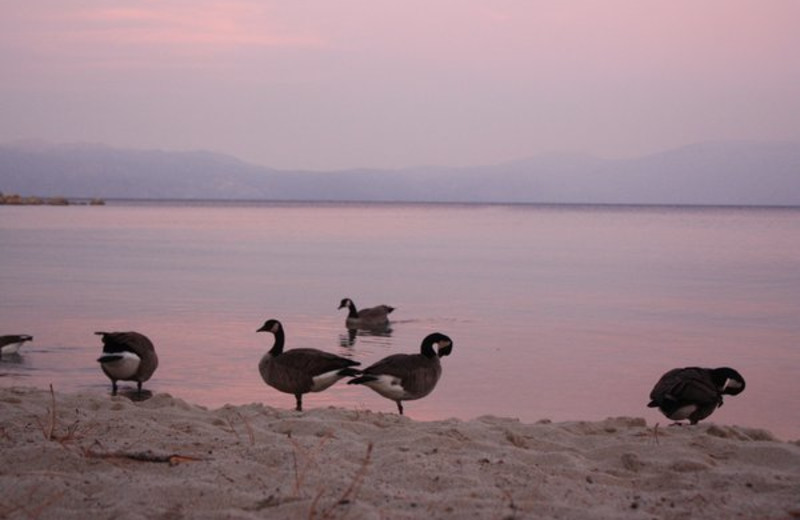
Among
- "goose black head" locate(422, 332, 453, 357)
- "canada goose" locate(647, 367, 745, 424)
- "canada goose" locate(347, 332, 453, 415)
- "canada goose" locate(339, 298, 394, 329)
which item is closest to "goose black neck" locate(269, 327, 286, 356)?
"canada goose" locate(347, 332, 453, 415)

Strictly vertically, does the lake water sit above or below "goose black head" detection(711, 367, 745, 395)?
below

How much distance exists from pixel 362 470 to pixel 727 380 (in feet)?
21.6

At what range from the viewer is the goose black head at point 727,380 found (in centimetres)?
1125

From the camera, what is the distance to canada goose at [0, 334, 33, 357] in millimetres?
15523

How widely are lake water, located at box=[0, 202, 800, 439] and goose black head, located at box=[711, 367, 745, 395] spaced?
0.85 m

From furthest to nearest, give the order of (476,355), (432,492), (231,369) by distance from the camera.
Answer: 1. (476,355)
2. (231,369)
3. (432,492)

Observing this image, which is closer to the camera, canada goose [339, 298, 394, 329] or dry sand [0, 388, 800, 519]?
dry sand [0, 388, 800, 519]

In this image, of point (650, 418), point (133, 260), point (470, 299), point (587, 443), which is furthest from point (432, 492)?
point (133, 260)

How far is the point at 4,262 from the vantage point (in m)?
37.2

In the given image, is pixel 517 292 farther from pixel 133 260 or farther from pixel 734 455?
pixel 734 455

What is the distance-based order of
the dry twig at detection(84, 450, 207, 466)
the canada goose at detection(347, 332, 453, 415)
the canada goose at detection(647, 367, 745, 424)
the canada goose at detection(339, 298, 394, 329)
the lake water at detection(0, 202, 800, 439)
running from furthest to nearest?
the canada goose at detection(339, 298, 394, 329), the lake water at detection(0, 202, 800, 439), the canada goose at detection(347, 332, 453, 415), the canada goose at detection(647, 367, 745, 424), the dry twig at detection(84, 450, 207, 466)

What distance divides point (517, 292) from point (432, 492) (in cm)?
2337

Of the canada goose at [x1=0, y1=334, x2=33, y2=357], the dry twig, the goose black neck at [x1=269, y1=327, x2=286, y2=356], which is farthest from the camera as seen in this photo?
the canada goose at [x1=0, y1=334, x2=33, y2=357]

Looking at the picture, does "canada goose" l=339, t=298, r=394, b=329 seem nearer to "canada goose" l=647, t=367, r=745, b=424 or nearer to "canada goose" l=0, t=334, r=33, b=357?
"canada goose" l=0, t=334, r=33, b=357
